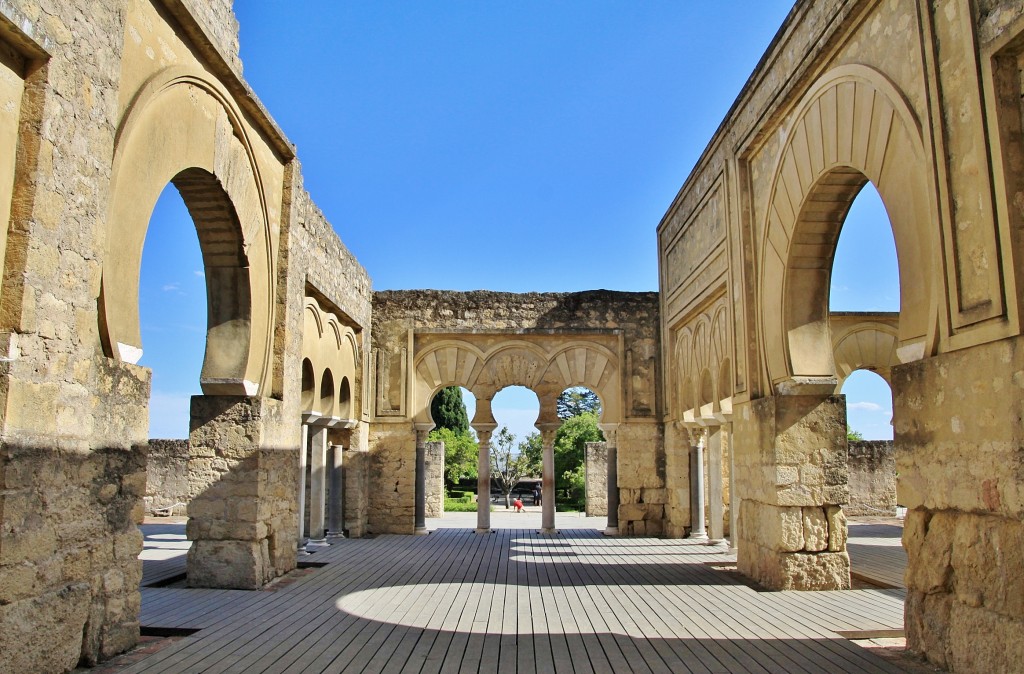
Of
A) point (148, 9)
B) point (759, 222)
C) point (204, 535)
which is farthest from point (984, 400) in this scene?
point (204, 535)

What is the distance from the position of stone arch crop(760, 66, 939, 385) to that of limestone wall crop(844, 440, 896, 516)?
372 inches

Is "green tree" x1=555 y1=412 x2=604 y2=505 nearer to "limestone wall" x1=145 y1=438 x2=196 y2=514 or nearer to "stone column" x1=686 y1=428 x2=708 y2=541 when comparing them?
"limestone wall" x1=145 y1=438 x2=196 y2=514

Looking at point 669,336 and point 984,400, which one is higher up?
point 669,336

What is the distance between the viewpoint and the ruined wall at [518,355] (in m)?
13.1

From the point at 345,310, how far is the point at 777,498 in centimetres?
662

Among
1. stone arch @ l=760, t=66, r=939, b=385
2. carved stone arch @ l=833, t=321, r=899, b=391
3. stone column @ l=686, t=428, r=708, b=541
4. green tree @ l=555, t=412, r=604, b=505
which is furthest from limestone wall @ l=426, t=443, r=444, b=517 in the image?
stone arch @ l=760, t=66, r=939, b=385

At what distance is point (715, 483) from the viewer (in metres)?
10.9

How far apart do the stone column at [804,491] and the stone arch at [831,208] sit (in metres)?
0.37

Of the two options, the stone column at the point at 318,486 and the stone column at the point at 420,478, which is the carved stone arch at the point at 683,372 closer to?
the stone column at the point at 420,478

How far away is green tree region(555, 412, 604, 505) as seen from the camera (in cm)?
2645

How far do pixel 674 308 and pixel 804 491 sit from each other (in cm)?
549

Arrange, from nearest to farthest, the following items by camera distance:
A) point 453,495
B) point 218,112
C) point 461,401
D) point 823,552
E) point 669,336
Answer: point 218,112 → point 823,552 → point 669,336 → point 453,495 → point 461,401

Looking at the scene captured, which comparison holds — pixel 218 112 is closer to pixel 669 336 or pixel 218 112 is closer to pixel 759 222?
pixel 759 222

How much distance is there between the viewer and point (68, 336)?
397 centimetres
